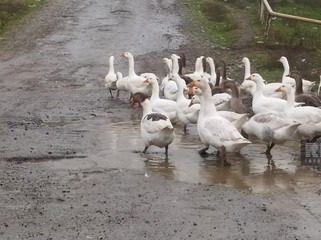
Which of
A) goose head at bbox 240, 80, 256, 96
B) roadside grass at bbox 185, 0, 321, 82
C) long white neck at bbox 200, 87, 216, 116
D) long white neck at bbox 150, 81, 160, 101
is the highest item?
long white neck at bbox 200, 87, 216, 116

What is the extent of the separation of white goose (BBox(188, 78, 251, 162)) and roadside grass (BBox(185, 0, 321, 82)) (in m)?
7.87

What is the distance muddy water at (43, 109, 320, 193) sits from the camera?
37.1 ft

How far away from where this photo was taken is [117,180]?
11109 mm

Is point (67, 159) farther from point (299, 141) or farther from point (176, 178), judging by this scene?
point (299, 141)

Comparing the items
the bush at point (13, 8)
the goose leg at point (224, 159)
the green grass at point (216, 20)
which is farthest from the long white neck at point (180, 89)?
the bush at point (13, 8)

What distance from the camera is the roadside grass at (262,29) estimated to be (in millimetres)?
22500

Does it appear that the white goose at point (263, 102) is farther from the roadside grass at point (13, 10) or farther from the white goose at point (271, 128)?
Answer: the roadside grass at point (13, 10)

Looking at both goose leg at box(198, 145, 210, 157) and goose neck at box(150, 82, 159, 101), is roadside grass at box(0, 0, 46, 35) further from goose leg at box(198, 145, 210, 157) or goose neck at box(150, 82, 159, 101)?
goose leg at box(198, 145, 210, 157)

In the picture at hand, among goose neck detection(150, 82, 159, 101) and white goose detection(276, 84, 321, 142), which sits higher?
white goose detection(276, 84, 321, 142)

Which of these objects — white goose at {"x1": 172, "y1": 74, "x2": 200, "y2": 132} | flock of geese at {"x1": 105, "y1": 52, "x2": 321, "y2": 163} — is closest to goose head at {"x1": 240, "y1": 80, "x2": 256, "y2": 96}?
flock of geese at {"x1": 105, "y1": 52, "x2": 321, "y2": 163}

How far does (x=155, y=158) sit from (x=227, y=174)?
59.4 inches

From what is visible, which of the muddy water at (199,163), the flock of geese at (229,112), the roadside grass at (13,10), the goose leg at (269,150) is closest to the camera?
the muddy water at (199,163)

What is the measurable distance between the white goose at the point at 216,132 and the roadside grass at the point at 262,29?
7.87 metres

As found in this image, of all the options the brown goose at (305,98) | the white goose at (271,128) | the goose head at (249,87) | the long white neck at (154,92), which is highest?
the white goose at (271,128)
